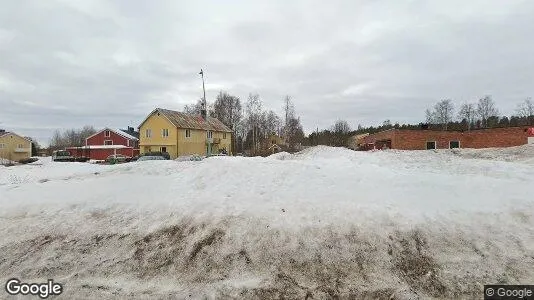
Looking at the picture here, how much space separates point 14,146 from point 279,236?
306 feet

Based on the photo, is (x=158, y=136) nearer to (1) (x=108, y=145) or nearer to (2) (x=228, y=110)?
(1) (x=108, y=145)

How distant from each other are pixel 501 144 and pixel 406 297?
39.9 meters

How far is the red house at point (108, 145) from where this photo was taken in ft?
207

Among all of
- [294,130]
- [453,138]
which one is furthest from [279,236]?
[294,130]

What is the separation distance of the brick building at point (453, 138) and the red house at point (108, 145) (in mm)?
44425

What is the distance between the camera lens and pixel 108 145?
63750mm

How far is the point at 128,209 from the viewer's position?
748 cm

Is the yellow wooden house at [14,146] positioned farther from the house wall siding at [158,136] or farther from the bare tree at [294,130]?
the bare tree at [294,130]

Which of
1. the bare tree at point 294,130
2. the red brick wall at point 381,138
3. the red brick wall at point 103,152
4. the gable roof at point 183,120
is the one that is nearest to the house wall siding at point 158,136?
the gable roof at point 183,120

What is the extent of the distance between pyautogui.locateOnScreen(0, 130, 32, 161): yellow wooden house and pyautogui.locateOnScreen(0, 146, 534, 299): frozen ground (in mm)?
83556

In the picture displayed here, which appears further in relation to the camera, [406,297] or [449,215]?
[449,215]

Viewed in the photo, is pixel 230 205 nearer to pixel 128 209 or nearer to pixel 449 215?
pixel 128 209

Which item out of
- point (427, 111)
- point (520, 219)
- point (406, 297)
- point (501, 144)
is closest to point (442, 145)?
point (501, 144)

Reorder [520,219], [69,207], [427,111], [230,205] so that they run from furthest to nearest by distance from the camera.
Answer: [427,111]
[69,207]
[230,205]
[520,219]
